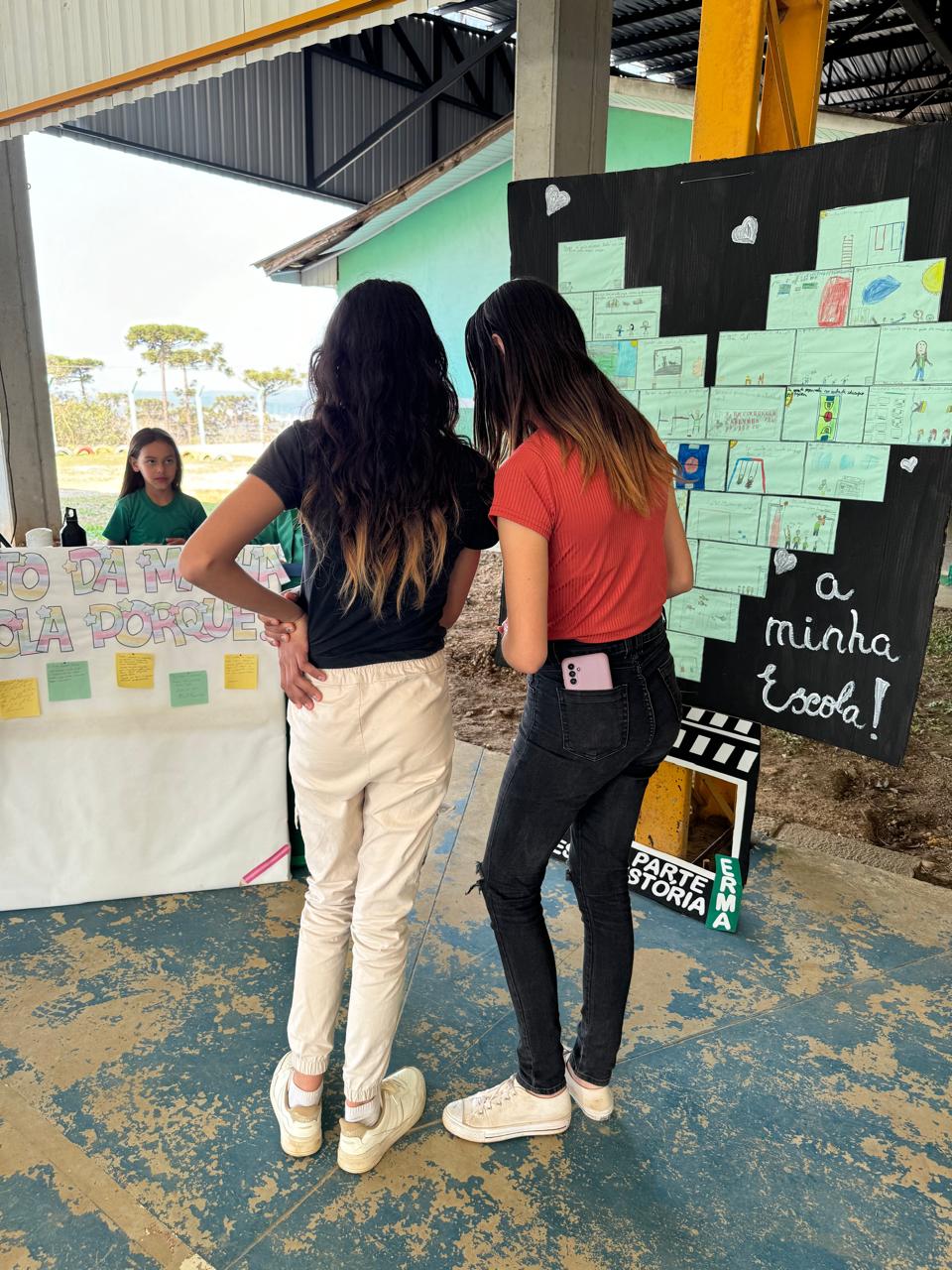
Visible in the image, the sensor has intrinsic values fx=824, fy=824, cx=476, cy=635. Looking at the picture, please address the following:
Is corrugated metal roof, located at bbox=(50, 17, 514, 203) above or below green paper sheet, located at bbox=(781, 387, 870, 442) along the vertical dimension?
above

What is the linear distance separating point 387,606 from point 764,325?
1.40 metres

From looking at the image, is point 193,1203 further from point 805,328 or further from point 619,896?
point 805,328

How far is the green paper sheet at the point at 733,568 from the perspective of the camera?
7.59 feet

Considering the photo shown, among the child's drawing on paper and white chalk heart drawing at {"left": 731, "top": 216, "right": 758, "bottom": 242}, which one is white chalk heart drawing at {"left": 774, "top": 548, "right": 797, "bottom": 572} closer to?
the child's drawing on paper

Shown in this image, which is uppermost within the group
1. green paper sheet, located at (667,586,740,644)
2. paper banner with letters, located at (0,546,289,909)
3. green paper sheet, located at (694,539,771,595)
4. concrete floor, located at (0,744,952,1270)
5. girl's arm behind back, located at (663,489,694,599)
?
girl's arm behind back, located at (663,489,694,599)

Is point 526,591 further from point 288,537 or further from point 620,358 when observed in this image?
point 288,537

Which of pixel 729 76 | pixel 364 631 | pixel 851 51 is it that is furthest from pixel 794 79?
pixel 851 51

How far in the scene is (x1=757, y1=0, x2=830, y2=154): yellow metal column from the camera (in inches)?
98.4

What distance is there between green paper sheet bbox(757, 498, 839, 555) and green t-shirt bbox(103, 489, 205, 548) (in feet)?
8.33

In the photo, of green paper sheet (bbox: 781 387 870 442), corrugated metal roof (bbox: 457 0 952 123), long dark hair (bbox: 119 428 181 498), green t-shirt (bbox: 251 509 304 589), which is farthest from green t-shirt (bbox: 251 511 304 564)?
corrugated metal roof (bbox: 457 0 952 123)

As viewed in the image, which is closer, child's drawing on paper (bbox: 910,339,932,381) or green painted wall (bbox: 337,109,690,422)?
child's drawing on paper (bbox: 910,339,932,381)

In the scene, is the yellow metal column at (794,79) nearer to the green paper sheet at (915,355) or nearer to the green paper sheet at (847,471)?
the green paper sheet at (915,355)

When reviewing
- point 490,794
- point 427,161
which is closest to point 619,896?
point 490,794

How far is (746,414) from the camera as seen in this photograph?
2.27 meters
